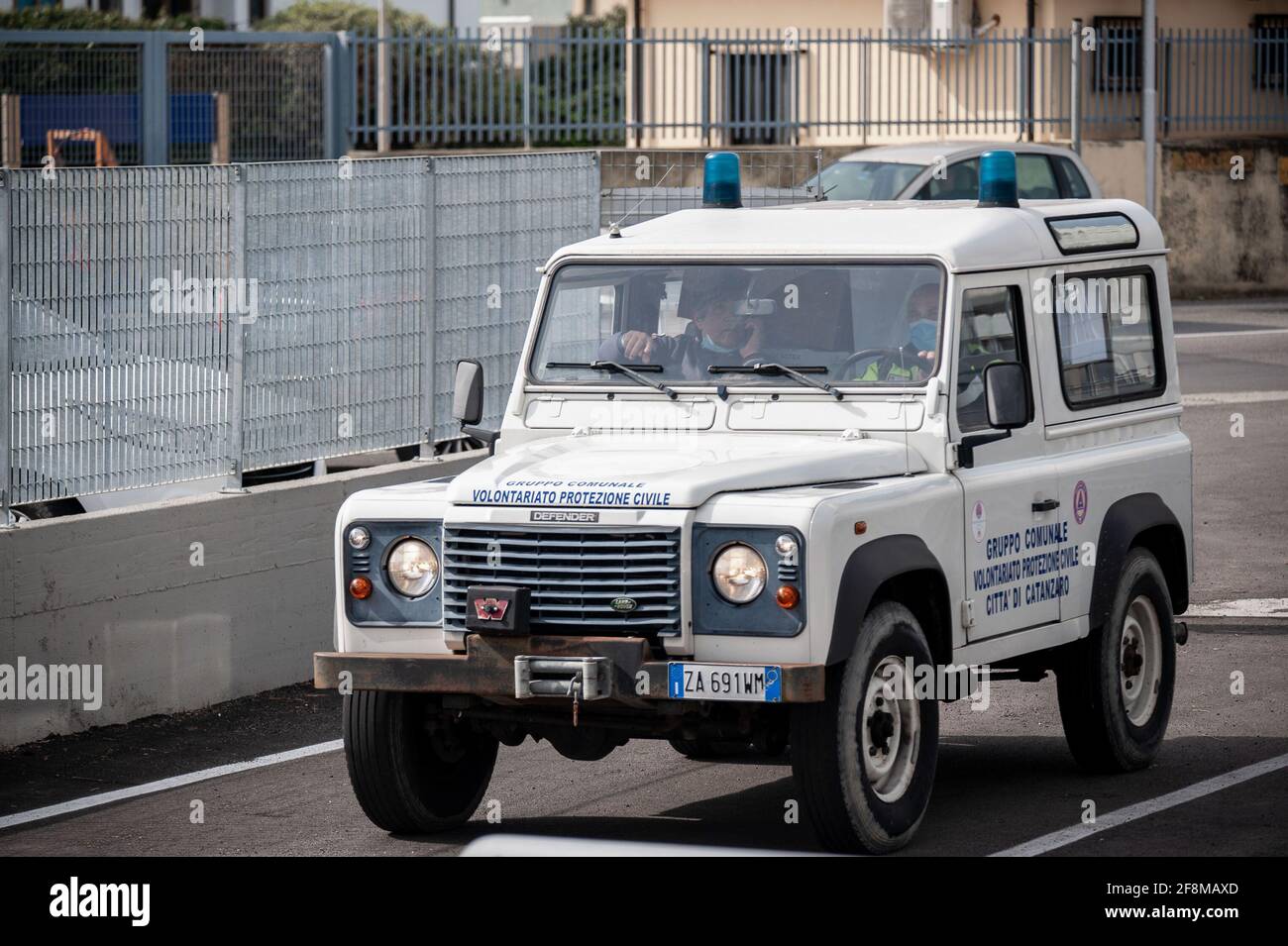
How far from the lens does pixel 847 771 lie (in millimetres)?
7086

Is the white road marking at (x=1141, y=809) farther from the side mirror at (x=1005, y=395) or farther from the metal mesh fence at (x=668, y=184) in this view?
the metal mesh fence at (x=668, y=184)

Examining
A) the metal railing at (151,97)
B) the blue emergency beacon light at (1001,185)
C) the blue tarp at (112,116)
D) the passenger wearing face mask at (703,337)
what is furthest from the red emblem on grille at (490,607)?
the blue tarp at (112,116)

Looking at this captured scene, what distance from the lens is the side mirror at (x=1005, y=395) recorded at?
775cm

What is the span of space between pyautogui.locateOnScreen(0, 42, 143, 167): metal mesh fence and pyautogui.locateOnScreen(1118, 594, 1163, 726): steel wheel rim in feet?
55.2

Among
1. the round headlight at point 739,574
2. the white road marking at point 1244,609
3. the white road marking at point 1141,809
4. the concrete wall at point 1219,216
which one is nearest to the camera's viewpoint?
the round headlight at point 739,574

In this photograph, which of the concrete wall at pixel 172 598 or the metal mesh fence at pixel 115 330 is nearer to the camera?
the concrete wall at pixel 172 598

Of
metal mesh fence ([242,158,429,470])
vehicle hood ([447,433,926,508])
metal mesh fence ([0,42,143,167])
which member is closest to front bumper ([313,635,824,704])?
vehicle hood ([447,433,926,508])

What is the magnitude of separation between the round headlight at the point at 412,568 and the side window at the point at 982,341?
1.98 m

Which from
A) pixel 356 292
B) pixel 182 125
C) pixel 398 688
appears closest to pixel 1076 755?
pixel 398 688

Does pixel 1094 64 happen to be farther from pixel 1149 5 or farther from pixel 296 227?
pixel 296 227

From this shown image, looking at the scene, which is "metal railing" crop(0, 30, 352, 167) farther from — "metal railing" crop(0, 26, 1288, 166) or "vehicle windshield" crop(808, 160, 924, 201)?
"vehicle windshield" crop(808, 160, 924, 201)

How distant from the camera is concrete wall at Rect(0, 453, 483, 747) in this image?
9.45m
